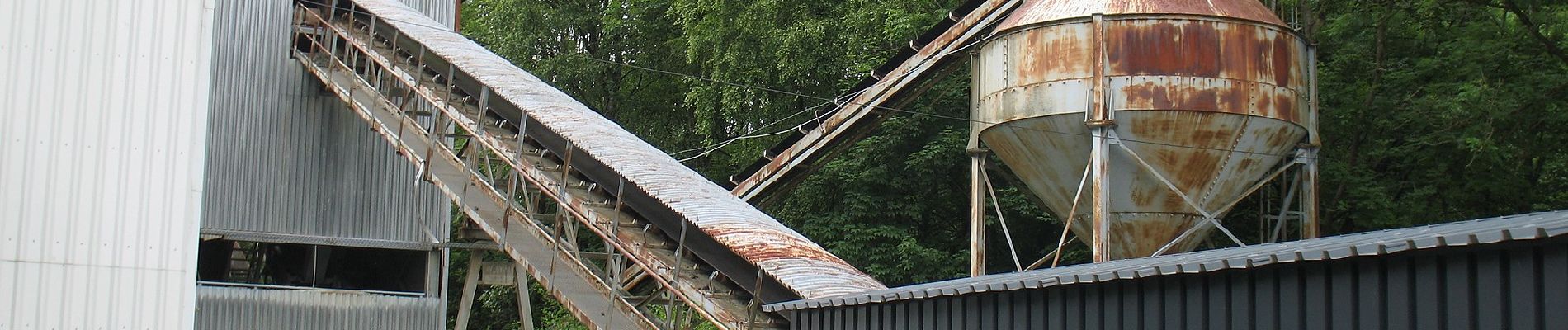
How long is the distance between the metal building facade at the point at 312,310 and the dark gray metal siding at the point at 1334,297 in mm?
14365

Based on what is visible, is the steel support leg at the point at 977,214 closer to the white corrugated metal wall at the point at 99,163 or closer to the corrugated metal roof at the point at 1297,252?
the corrugated metal roof at the point at 1297,252

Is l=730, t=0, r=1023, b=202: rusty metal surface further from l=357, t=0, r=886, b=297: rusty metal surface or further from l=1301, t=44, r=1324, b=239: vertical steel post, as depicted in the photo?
l=357, t=0, r=886, b=297: rusty metal surface

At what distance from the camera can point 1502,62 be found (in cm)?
2950

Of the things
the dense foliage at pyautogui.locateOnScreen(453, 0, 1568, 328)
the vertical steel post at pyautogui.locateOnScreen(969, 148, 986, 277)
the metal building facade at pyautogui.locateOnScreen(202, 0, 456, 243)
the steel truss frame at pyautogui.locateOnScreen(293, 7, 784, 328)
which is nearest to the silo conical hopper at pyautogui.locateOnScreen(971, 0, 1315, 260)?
the vertical steel post at pyautogui.locateOnScreen(969, 148, 986, 277)

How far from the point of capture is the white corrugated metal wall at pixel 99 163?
11375 millimetres

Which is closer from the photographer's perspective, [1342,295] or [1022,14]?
[1342,295]

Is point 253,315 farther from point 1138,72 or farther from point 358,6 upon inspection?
point 1138,72

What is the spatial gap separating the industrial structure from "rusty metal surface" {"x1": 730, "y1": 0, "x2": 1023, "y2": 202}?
0.07 metres

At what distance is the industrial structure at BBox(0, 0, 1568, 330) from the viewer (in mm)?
11141

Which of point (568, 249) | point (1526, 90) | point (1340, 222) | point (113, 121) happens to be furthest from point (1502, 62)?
point (113, 121)

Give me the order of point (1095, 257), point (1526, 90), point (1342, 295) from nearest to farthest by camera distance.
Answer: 1. point (1342, 295)
2. point (1095, 257)
3. point (1526, 90)

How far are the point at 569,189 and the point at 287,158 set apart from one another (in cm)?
709

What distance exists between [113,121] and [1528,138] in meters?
25.2

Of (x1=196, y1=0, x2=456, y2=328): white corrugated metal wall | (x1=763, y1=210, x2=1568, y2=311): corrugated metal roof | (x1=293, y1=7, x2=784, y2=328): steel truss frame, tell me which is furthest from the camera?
(x1=196, y1=0, x2=456, y2=328): white corrugated metal wall
